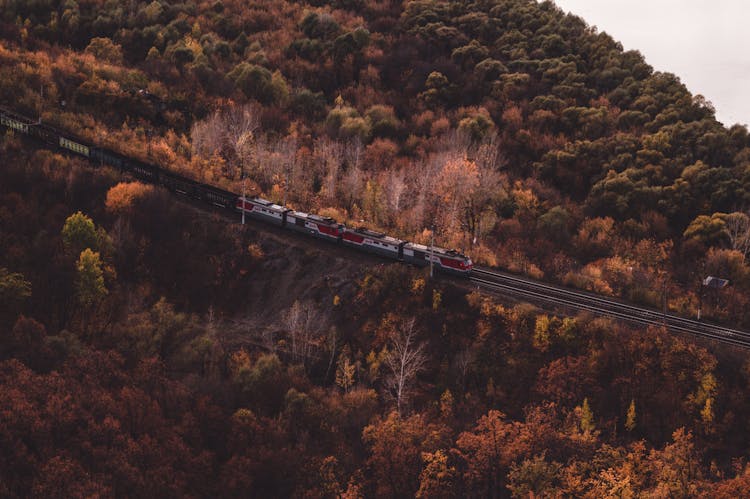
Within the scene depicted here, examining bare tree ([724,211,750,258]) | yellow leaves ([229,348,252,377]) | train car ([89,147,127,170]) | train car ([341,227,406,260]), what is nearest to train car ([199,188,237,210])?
train car ([89,147,127,170])

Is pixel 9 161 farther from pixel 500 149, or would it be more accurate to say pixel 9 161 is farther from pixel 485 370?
pixel 500 149

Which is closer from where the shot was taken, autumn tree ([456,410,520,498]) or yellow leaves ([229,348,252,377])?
autumn tree ([456,410,520,498])

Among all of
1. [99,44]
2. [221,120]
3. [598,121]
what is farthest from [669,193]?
[99,44]

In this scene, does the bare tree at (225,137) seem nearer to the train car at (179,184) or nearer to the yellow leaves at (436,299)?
the train car at (179,184)

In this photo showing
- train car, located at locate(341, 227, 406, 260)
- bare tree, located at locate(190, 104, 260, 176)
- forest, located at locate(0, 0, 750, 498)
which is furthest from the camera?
bare tree, located at locate(190, 104, 260, 176)

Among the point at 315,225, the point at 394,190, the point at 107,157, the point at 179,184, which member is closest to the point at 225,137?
the point at 179,184

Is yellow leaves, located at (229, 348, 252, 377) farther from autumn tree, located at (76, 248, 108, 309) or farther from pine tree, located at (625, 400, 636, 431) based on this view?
pine tree, located at (625, 400, 636, 431)

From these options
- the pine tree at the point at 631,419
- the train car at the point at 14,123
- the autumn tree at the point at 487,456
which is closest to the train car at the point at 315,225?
the autumn tree at the point at 487,456
